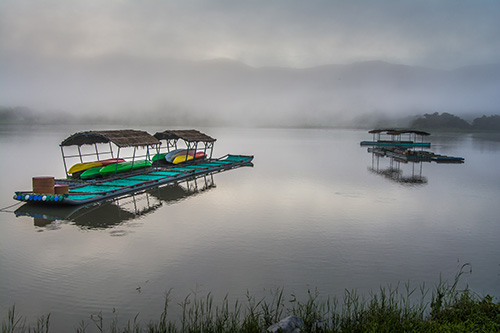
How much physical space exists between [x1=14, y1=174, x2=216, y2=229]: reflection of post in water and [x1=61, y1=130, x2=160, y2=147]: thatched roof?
265 centimetres

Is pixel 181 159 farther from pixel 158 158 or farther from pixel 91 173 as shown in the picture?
Answer: pixel 91 173

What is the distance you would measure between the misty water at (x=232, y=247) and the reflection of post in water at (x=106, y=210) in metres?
0.06

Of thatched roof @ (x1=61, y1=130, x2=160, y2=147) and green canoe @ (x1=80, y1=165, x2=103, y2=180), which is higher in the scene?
thatched roof @ (x1=61, y1=130, x2=160, y2=147)

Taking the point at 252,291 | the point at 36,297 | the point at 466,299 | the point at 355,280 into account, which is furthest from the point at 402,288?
the point at 36,297

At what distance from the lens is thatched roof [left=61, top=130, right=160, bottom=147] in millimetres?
17219

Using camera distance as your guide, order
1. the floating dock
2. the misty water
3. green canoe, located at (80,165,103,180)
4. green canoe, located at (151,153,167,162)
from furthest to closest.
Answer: green canoe, located at (151,153,167,162)
green canoe, located at (80,165,103,180)
the floating dock
the misty water

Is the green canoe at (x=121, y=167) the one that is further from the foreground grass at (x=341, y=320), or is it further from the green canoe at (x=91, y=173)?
the foreground grass at (x=341, y=320)

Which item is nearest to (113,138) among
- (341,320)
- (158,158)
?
(158,158)

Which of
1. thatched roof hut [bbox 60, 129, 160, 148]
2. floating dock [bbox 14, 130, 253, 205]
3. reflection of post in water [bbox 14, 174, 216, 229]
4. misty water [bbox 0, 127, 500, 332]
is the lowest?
misty water [bbox 0, 127, 500, 332]

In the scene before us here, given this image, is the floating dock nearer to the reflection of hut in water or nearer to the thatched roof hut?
the thatched roof hut

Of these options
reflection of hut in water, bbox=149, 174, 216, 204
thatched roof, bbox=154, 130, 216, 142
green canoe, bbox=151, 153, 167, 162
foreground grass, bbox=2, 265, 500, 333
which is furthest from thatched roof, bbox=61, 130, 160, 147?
foreground grass, bbox=2, 265, 500, 333

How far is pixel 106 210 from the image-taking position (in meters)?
13.5

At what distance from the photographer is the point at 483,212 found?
13.9m

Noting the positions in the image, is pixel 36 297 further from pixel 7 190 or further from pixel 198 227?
pixel 7 190
